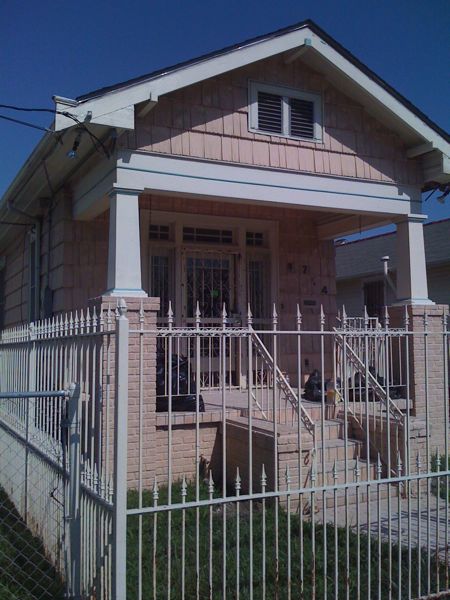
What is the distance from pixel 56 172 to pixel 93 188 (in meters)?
1.00

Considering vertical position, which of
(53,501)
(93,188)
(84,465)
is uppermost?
(93,188)

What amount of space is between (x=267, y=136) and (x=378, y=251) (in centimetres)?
1085

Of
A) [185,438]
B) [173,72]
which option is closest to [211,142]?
[173,72]

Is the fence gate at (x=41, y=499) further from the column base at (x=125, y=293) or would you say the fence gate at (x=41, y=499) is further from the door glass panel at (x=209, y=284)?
the door glass panel at (x=209, y=284)

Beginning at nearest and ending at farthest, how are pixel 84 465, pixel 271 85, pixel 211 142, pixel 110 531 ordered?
pixel 110 531 < pixel 84 465 < pixel 211 142 < pixel 271 85

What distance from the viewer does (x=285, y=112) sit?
27.4ft

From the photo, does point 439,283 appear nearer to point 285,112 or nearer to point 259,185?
point 285,112

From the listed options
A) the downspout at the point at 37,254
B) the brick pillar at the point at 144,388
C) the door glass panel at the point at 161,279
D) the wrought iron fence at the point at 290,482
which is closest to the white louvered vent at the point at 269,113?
the door glass panel at the point at 161,279

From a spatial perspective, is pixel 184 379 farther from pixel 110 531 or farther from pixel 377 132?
pixel 377 132

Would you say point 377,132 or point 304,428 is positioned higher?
point 377,132

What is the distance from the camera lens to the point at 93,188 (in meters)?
7.88

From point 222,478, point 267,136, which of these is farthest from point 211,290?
point 222,478

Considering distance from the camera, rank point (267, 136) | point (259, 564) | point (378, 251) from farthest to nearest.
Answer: point (378, 251) < point (267, 136) < point (259, 564)

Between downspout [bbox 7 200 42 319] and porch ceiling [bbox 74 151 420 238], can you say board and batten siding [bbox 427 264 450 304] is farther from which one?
downspout [bbox 7 200 42 319]
